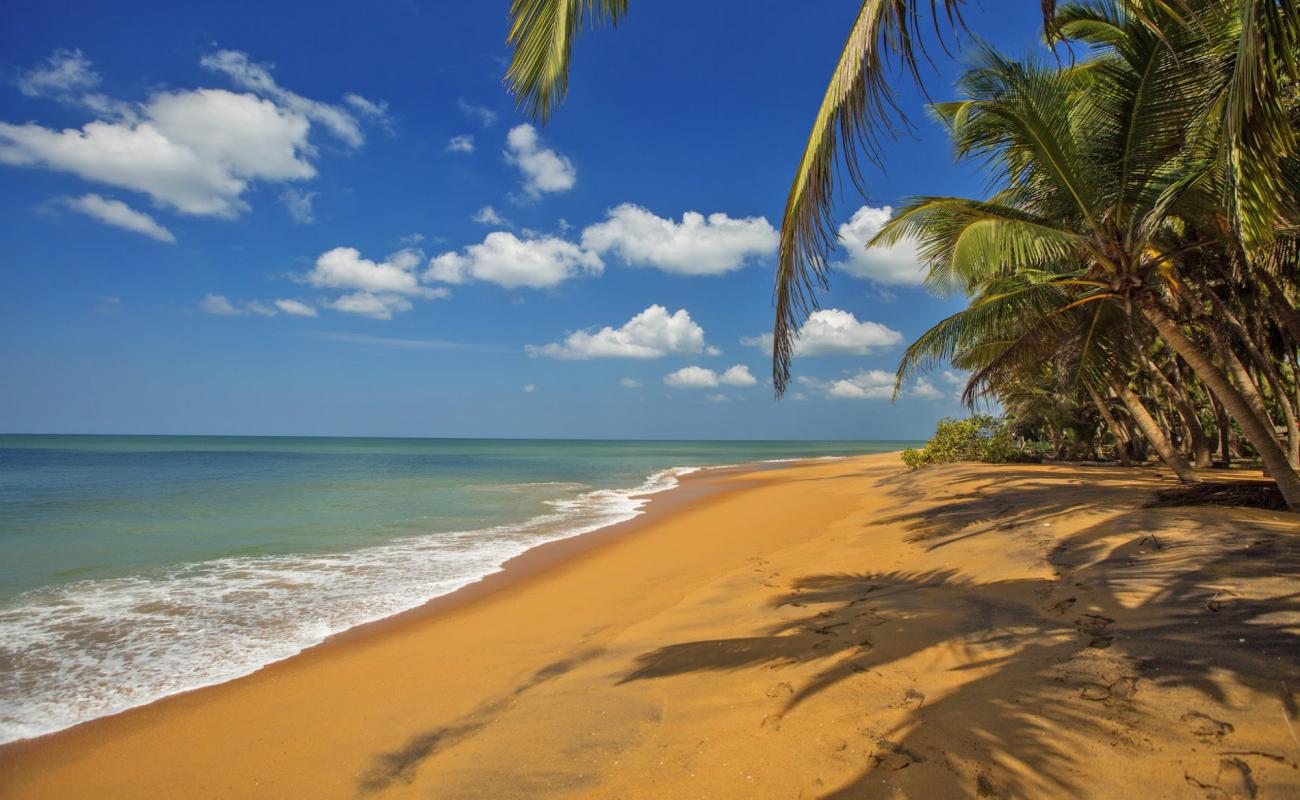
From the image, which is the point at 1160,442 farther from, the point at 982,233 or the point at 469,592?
the point at 469,592

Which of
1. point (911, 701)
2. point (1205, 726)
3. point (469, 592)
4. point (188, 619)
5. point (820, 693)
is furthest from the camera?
point (469, 592)

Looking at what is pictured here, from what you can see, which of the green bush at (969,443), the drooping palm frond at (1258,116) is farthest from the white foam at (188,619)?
the green bush at (969,443)

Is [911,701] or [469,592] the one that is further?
[469,592]

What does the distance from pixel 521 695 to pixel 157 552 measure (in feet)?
31.6

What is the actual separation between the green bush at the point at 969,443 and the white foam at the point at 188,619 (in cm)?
1639

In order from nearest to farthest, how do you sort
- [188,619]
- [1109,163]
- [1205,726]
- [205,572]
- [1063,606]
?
[1205,726] → [1063,606] → [1109,163] → [188,619] → [205,572]

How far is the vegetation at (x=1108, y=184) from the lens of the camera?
106 inches

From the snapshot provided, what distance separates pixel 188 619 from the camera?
21.8ft

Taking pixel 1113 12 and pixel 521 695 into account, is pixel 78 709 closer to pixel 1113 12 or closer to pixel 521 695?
pixel 521 695

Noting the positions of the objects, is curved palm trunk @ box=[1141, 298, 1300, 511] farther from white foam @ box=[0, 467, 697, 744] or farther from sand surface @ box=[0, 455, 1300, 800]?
white foam @ box=[0, 467, 697, 744]

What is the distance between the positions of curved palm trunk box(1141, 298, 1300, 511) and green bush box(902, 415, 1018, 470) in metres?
15.0

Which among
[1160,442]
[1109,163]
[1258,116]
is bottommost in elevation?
[1160,442]

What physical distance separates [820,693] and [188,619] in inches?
272

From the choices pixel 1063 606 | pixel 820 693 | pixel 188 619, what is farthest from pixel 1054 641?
pixel 188 619
